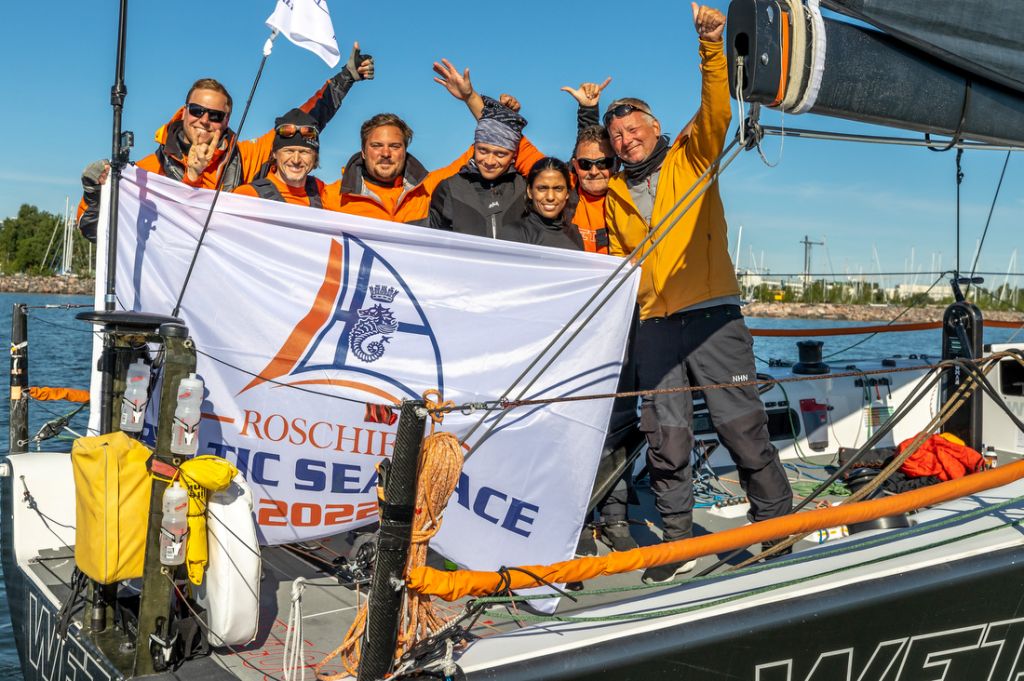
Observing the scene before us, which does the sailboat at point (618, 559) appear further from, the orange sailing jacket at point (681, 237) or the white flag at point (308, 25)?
the white flag at point (308, 25)

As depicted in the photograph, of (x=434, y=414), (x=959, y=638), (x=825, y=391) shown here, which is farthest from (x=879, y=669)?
(x=825, y=391)

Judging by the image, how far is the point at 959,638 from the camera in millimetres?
3320

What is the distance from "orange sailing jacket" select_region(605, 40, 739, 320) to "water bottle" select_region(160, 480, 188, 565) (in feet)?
6.88

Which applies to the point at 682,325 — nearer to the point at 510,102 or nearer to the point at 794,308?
the point at 510,102

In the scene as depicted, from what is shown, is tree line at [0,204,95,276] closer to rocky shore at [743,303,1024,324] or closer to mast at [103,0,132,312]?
rocky shore at [743,303,1024,324]

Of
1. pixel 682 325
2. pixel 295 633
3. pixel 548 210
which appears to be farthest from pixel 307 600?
pixel 548 210

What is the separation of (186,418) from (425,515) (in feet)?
2.63

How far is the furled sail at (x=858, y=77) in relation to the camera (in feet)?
9.19

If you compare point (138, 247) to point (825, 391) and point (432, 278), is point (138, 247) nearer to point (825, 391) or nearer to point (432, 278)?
point (432, 278)

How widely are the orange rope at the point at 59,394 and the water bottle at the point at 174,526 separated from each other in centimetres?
250

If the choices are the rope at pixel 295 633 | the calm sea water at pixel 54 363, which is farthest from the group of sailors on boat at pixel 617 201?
the rope at pixel 295 633

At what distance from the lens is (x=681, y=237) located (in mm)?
3916

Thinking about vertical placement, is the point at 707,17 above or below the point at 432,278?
above

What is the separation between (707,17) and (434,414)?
1.78m
